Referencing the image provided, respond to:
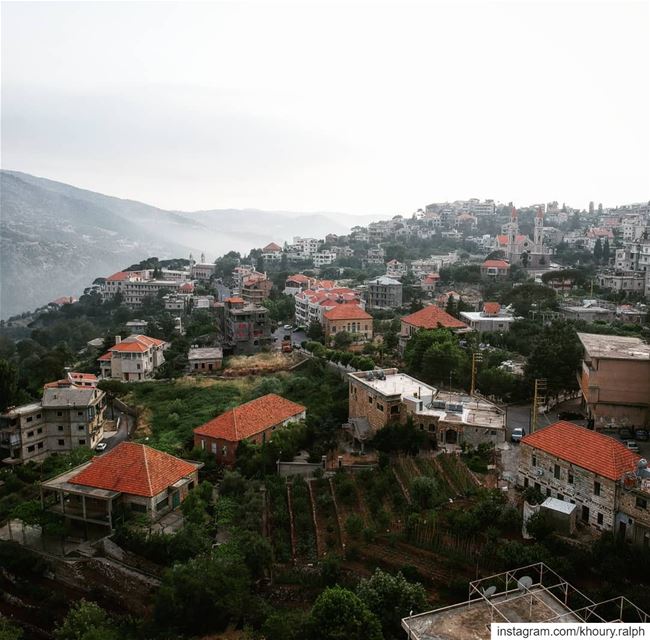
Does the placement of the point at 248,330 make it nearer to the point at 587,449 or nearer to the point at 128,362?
the point at 128,362

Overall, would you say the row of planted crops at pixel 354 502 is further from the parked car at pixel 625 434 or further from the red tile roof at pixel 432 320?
the red tile roof at pixel 432 320

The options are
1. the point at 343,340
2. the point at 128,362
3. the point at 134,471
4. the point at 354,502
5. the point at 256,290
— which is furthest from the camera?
the point at 256,290

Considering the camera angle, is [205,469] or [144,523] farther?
[205,469]

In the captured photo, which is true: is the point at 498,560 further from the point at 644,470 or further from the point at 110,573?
the point at 110,573

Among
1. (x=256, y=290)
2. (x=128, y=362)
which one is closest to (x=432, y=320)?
(x=128, y=362)

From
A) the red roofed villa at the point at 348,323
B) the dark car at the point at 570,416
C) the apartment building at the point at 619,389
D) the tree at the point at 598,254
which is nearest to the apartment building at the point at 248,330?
the red roofed villa at the point at 348,323

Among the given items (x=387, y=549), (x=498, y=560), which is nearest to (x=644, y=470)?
(x=498, y=560)

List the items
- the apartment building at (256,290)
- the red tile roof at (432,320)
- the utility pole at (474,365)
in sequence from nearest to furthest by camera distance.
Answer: the utility pole at (474,365)
the red tile roof at (432,320)
the apartment building at (256,290)
